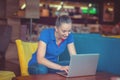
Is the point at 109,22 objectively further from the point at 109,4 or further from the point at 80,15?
the point at 80,15

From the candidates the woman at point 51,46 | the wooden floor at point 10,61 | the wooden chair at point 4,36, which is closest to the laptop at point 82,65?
the woman at point 51,46

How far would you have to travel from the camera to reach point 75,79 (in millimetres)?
2820

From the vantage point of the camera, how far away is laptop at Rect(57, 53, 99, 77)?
111 inches

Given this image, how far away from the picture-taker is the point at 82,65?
290cm

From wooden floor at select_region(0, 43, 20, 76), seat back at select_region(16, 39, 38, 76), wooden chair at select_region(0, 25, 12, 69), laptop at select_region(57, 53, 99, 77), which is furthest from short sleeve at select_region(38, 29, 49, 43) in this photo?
wooden chair at select_region(0, 25, 12, 69)

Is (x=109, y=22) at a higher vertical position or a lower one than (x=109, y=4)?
lower

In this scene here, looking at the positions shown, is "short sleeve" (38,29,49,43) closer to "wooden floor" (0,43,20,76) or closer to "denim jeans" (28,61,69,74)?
"denim jeans" (28,61,69,74)

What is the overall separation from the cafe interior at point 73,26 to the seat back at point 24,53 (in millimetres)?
73

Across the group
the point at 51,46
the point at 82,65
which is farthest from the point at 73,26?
the point at 82,65

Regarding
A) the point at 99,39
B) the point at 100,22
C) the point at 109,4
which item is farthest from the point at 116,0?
the point at 99,39

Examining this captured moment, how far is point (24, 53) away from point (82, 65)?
1238 mm

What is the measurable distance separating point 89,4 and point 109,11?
1.32 m

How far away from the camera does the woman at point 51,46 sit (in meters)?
3.31

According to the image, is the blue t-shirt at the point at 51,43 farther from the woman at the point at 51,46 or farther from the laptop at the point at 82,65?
the laptop at the point at 82,65
